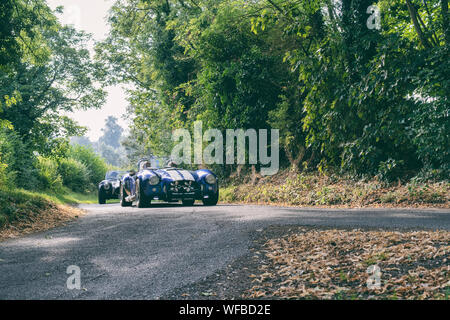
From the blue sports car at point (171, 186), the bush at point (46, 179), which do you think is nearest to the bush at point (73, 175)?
the bush at point (46, 179)

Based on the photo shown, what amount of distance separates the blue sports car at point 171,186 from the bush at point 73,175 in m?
15.6

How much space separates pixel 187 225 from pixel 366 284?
169 inches

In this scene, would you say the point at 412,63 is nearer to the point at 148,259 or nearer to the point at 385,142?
the point at 385,142

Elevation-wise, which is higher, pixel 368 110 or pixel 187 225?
pixel 368 110

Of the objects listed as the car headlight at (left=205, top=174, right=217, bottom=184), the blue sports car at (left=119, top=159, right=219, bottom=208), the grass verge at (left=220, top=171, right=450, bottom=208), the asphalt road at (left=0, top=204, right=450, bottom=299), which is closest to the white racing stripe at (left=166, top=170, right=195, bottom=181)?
the blue sports car at (left=119, top=159, right=219, bottom=208)

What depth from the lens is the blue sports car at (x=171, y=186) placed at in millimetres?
11828

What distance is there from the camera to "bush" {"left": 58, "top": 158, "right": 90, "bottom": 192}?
2673 cm

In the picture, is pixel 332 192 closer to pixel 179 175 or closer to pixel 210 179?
pixel 210 179

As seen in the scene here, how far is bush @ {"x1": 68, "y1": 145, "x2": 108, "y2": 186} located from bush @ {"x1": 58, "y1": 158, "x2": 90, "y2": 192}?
8.95 ft

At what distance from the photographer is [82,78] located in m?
26.4

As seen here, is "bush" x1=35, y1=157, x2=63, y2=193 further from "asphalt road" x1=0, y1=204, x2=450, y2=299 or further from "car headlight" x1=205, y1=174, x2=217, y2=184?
"asphalt road" x1=0, y1=204, x2=450, y2=299
